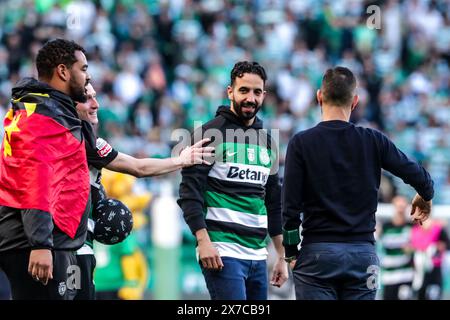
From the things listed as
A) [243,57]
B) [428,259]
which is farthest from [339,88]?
[243,57]

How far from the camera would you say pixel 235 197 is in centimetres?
738

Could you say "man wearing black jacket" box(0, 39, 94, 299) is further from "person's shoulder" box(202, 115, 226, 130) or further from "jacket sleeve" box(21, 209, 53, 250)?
"person's shoulder" box(202, 115, 226, 130)

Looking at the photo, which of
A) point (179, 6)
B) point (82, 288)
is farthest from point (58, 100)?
point (179, 6)

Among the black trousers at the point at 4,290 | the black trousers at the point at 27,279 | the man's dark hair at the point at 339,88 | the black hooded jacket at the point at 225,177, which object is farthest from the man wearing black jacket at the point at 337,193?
the black trousers at the point at 4,290

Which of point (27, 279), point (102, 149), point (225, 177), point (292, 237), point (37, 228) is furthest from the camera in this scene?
point (225, 177)

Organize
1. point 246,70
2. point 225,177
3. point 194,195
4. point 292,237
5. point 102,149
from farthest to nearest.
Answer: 1. point 246,70
2. point 225,177
3. point 194,195
4. point 102,149
5. point 292,237

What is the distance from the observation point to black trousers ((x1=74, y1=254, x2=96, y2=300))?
22.9 feet

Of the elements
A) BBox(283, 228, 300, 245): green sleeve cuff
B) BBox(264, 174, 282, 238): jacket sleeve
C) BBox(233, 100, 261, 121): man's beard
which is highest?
BBox(233, 100, 261, 121): man's beard

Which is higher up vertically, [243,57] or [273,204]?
[243,57]

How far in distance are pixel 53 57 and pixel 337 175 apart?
1.83 metres

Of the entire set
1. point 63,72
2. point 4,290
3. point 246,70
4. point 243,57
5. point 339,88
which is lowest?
point 4,290

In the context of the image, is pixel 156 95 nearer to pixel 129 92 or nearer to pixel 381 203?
pixel 129 92

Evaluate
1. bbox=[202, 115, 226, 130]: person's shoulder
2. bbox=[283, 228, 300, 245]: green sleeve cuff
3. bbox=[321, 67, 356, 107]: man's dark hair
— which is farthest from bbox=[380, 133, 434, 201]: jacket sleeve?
bbox=[202, 115, 226, 130]: person's shoulder

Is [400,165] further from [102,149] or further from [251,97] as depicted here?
[102,149]
